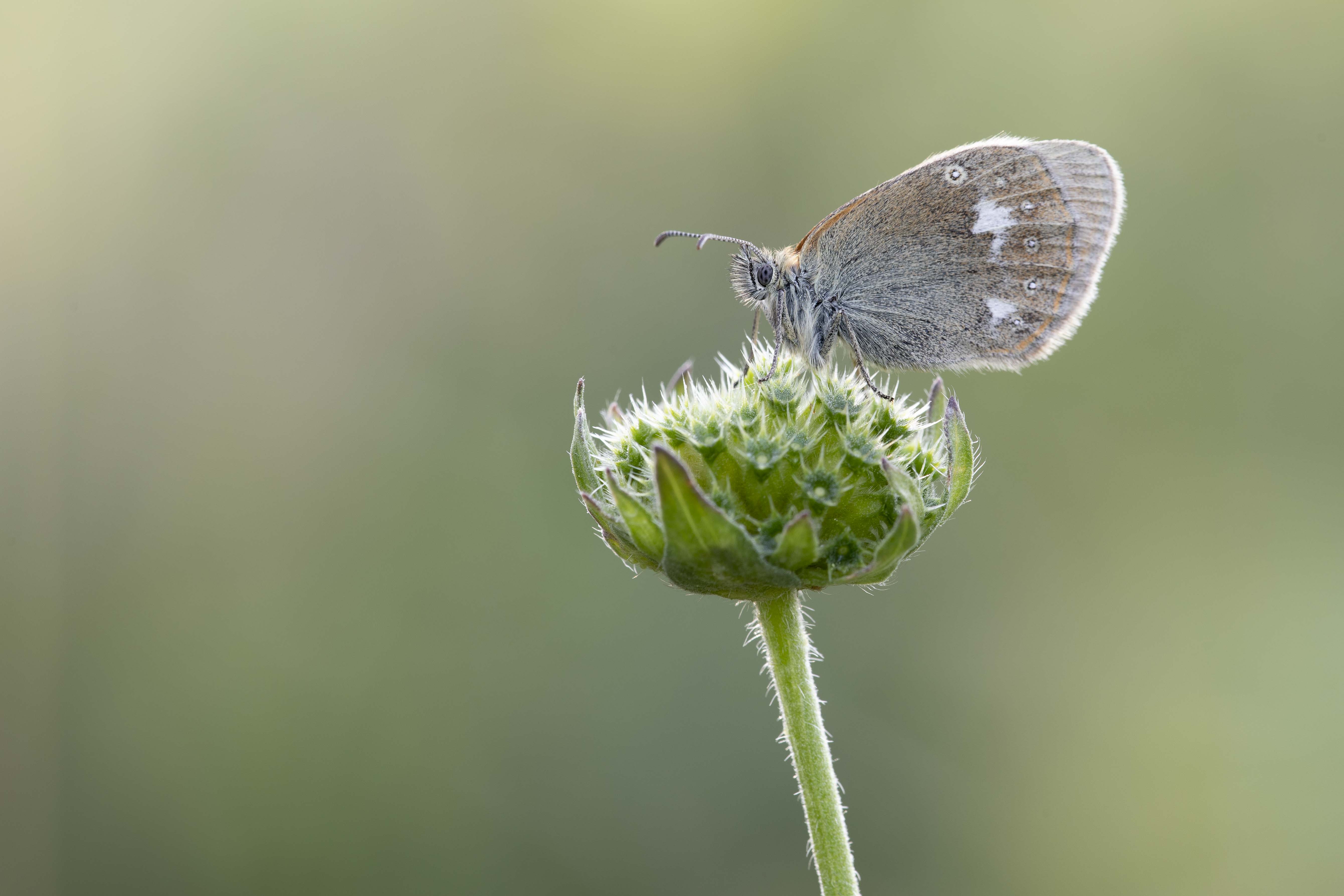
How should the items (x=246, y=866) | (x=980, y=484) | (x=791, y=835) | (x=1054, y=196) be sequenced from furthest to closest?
(x=980, y=484)
(x=246, y=866)
(x=791, y=835)
(x=1054, y=196)

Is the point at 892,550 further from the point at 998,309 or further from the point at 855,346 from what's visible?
the point at 998,309

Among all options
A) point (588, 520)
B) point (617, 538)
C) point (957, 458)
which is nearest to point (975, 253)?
point (957, 458)

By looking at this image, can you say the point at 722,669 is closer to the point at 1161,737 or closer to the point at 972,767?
the point at 972,767

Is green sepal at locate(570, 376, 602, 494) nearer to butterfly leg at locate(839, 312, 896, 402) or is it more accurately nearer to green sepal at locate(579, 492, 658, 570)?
green sepal at locate(579, 492, 658, 570)

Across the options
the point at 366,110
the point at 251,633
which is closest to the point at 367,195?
the point at 366,110

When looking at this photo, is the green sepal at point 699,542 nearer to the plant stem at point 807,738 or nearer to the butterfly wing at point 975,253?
the plant stem at point 807,738

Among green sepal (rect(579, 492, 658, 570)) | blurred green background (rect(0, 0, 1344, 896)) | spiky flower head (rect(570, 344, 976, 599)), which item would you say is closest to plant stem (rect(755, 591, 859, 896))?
spiky flower head (rect(570, 344, 976, 599))
